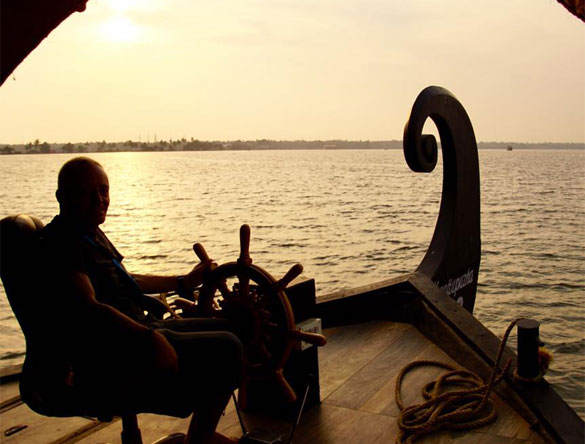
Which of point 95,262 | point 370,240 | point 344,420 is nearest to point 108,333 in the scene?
point 95,262

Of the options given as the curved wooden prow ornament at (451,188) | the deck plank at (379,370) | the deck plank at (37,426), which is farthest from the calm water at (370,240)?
the deck plank at (37,426)

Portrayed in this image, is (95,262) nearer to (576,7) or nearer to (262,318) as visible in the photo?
(262,318)

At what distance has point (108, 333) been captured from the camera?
1.88 metres

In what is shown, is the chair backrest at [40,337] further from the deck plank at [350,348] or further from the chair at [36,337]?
the deck plank at [350,348]

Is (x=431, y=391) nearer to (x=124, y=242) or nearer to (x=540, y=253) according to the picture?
(x=540, y=253)

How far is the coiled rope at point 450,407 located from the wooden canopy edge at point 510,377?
0.14m

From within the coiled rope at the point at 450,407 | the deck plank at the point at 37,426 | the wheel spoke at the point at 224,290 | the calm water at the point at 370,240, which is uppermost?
the wheel spoke at the point at 224,290

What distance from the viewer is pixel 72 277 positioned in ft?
6.16

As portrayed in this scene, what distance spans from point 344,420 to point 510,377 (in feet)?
2.64

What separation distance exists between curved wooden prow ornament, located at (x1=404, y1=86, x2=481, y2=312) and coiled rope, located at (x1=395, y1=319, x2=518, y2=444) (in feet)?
5.37

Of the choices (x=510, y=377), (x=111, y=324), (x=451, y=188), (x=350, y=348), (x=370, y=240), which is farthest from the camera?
(x=370, y=240)

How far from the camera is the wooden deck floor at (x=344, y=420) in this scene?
2.78 metres

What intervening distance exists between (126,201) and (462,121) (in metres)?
32.1

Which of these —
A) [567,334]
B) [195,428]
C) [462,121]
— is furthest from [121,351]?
[567,334]
